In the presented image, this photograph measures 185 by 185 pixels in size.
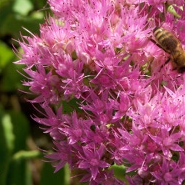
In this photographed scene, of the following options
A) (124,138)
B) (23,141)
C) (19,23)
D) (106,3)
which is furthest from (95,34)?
(23,141)

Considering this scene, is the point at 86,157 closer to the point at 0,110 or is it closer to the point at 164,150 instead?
the point at 164,150

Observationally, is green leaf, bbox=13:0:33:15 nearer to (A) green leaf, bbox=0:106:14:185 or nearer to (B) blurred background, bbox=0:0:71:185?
(B) blurred background, bbox=0:0:71:185

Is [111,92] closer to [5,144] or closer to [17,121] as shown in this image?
[5,144]

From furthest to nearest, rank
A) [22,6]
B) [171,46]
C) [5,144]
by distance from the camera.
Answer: [22,6] < [5,144] < [171,46]

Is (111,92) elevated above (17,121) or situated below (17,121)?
above

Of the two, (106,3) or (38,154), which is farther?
(38,154)

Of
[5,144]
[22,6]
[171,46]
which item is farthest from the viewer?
[22,6]

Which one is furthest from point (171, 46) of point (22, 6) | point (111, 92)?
point (22, 6)

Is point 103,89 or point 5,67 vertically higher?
point 103,89
